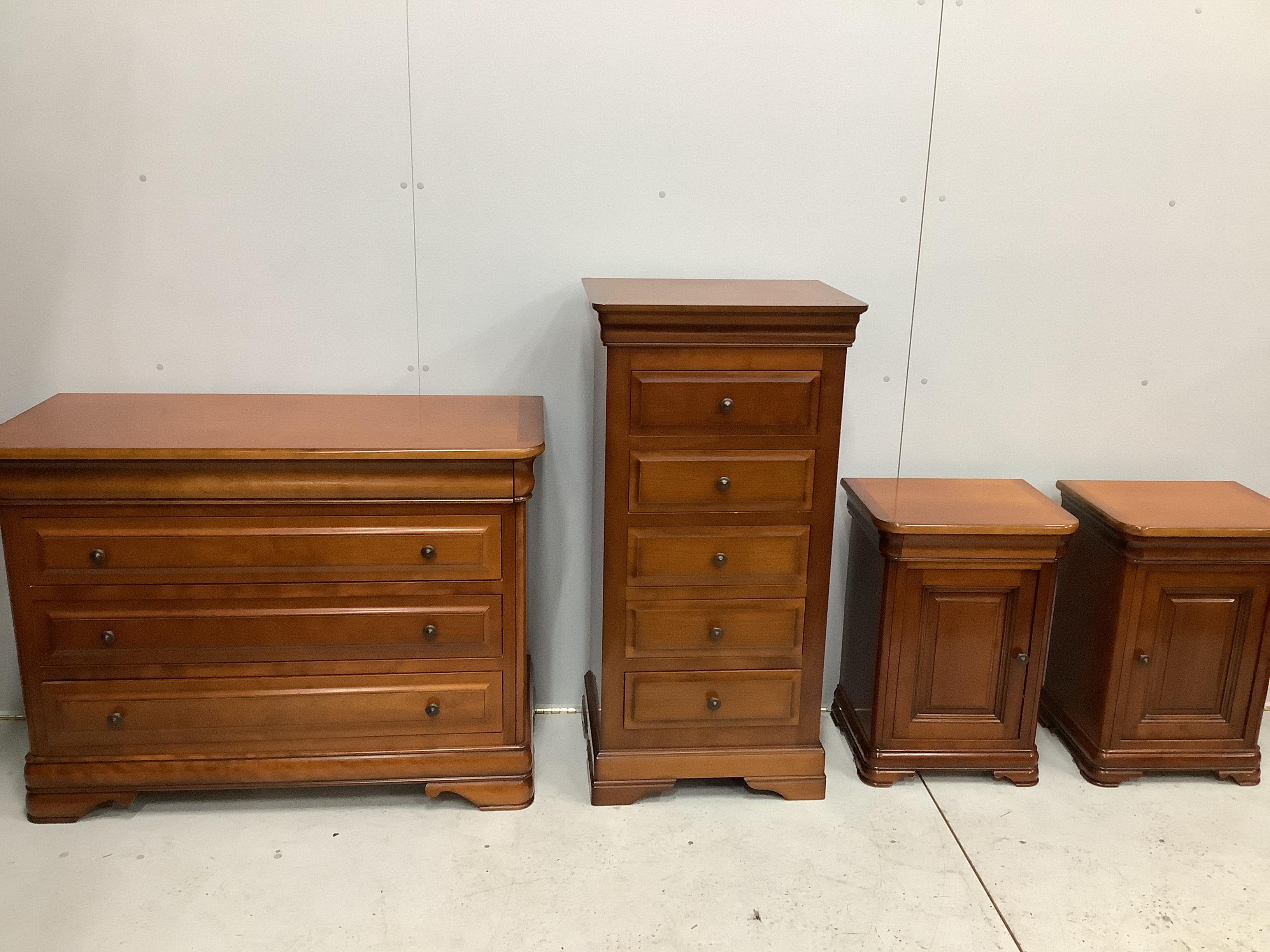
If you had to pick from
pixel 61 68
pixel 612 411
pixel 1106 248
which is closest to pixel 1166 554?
pixel 1106 248

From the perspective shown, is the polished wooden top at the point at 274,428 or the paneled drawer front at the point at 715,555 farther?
the paneled drawer front at the point at 715,555

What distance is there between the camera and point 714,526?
2.31 metres

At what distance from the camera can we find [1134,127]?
8.52ft

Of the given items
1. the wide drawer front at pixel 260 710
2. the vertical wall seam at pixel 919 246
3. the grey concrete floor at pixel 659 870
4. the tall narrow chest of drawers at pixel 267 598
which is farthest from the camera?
the vertical wall seam at pixel 919 246

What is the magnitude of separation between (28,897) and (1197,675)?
8.31 ft

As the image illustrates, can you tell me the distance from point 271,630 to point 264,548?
0.60ft

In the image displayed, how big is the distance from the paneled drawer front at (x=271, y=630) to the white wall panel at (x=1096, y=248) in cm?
122

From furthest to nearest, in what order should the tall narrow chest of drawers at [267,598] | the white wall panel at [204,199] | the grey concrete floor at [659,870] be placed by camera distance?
the white wall panel at [204,199] < the tall narrow chest of drawers at [267,598] < the grey concrete floor at [659,870]

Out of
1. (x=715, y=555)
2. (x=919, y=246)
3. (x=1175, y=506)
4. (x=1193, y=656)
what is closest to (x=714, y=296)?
(x=715, y=555)

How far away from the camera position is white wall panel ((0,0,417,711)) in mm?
2396

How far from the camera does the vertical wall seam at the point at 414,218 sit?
7.98 feet

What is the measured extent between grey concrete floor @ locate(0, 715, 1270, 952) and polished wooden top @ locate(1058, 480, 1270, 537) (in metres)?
0.63

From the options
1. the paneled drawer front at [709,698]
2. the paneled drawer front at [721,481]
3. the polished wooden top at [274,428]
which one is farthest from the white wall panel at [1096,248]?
the polished wooden top at [274,428]

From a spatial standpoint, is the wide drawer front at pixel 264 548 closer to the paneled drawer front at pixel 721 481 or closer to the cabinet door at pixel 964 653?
the paneled drawer front at pixel 721 481
